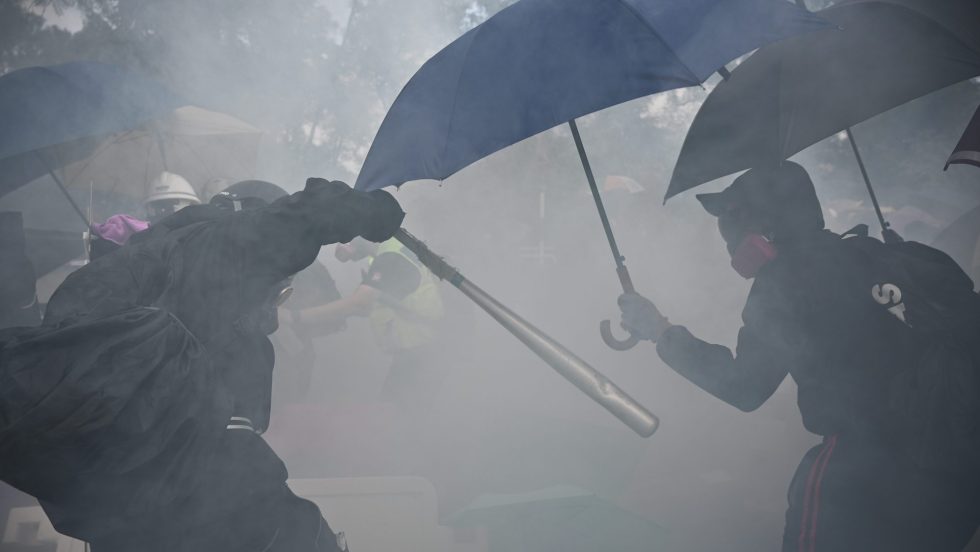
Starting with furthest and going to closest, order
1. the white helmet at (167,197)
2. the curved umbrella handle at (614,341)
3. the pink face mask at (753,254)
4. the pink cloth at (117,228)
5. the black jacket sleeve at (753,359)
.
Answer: the white helmet at (167,197) < the pink cloth at (117,228) < the curved umbrella handle at (614,341) < the pink face mask at (753,254) < the black jacket sleeve at (753,359)

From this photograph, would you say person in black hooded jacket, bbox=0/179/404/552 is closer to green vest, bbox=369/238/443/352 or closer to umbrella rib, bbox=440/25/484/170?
umbrella rib, bbox=440/25/484/170

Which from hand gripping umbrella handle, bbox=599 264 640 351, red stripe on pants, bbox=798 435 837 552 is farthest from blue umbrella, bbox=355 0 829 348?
red stripe on pants, bbox=798 435 837 552

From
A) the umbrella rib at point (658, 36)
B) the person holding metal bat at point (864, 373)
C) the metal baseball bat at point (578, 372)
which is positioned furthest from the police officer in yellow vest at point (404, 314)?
the umbrella rib at point (658, 36)

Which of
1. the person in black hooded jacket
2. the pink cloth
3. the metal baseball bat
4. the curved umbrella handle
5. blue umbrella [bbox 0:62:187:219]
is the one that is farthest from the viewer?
blue umbrella [bbox 0:62:187:219]

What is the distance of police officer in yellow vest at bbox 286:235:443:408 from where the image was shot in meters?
4.88

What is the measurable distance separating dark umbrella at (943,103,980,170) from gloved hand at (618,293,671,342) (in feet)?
4.02

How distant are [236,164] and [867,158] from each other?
35.4ft

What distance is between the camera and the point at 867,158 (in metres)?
10.6

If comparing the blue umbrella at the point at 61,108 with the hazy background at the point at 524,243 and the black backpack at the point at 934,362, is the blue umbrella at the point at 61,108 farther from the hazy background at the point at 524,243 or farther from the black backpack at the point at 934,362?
the black backpack at the point at 934,362

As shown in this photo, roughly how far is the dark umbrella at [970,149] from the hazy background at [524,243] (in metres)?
3.09

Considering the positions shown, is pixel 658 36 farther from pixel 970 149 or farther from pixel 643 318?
pixel 970 149

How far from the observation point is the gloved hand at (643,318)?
2.34m

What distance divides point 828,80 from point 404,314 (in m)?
3.52

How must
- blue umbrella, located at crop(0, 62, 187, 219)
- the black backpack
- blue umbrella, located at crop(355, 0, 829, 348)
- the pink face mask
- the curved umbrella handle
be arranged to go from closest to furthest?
the black backpack
blue umbrella, located at crop(355, 0, 829, 348)
the pink face mask
the curved umbrella handle
blue umbrella, located at crop(0, 62, 187, 219)
